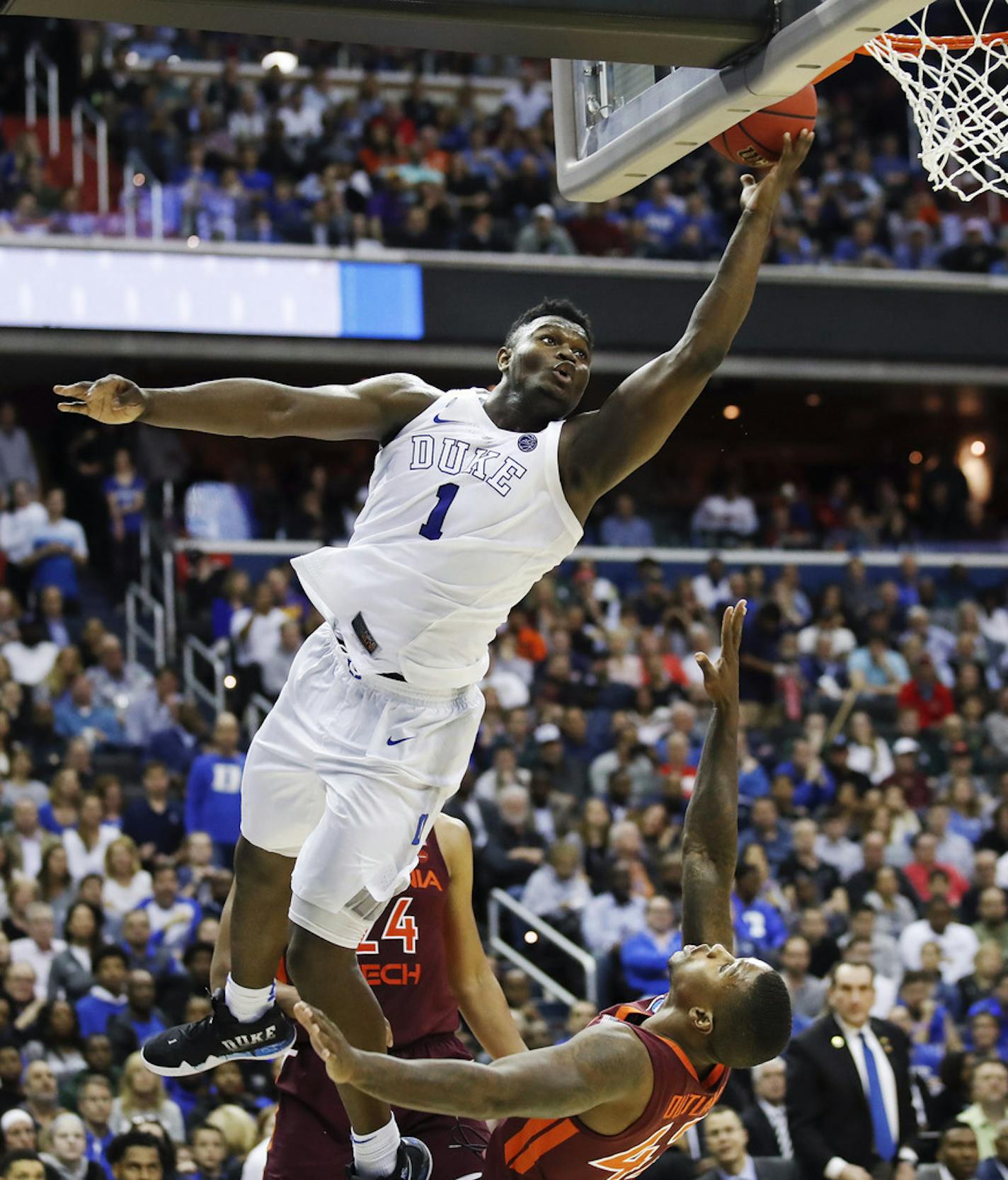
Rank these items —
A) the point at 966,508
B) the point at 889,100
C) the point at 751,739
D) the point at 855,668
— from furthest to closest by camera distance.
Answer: the point at 889,100 → the point at 966,508 → the point at 855,668 → the point at 751,739

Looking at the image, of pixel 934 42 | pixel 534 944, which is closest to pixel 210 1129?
pixel 534 944

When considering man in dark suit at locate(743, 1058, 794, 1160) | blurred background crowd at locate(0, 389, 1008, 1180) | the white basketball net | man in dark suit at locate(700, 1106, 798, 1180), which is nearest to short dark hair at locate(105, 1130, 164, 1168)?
blurred background crowd at locate(0, 389, 1008, 1180)

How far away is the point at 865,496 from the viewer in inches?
883

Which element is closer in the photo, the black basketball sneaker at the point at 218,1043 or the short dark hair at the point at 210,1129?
the black basketball sneaker at the point at 218,1043

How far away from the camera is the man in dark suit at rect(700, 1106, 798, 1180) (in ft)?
26.7

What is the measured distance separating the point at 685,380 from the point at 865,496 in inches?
731

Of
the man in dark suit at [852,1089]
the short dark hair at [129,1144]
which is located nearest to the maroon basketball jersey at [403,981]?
the short dark hair at [129,1144]

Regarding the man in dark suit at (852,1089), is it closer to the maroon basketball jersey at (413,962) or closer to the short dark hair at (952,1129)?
the short dark hair at (952,1129)

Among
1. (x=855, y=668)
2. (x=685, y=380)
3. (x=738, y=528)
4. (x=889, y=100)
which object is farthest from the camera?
(x=889, y=100)

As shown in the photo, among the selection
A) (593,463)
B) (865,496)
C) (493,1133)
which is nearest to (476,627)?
(593,463)

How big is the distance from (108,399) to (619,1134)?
2.05 meters

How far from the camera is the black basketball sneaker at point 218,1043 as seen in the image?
489 cm

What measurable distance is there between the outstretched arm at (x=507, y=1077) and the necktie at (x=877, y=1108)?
15.5ft

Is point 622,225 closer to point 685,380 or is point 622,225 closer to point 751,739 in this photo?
point 751,739
